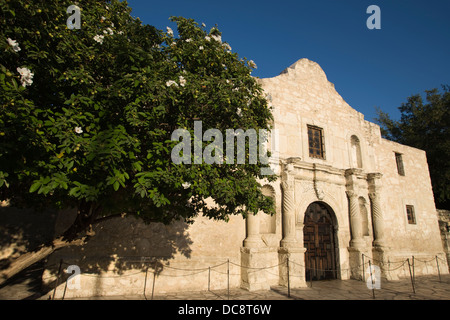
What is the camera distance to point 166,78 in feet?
14.8

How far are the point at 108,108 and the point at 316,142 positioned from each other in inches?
379

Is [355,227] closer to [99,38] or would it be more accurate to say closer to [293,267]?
[293,267]

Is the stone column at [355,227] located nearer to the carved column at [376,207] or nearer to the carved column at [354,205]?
the carved column at [354,205]

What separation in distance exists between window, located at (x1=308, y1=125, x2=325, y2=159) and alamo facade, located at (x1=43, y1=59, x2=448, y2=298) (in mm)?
48

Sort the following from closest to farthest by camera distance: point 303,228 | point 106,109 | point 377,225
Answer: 1. point 106,109
2. point 303,228
3. point 377,225

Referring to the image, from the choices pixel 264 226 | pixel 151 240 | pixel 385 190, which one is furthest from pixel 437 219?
pixel 151 240

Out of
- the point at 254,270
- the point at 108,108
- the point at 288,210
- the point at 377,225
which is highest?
the point at 108,108

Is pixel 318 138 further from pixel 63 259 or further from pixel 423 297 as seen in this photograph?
pixel 63 259

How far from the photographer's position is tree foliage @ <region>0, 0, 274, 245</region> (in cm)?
335

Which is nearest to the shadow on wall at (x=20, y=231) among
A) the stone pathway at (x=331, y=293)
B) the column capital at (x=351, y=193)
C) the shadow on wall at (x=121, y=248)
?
the shadow on wall at (x=121, y=248)

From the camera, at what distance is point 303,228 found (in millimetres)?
10359

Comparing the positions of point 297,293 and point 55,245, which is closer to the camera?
point 55,245

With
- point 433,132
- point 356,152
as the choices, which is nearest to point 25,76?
point 356,152

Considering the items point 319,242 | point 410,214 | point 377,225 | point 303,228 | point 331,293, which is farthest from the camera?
point 410,214
